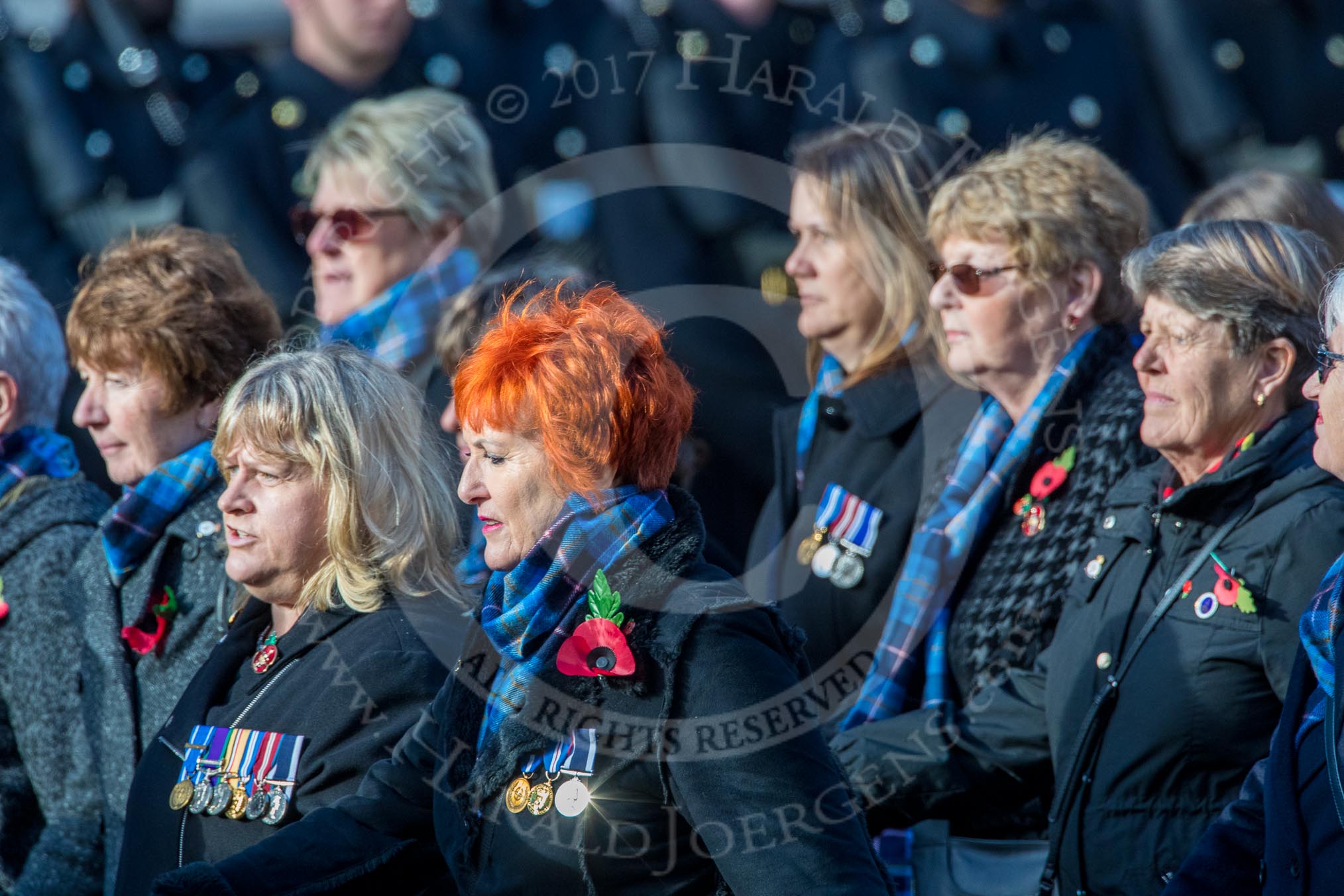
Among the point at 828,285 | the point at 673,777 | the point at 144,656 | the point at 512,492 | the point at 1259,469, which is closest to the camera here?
the point at 673,777

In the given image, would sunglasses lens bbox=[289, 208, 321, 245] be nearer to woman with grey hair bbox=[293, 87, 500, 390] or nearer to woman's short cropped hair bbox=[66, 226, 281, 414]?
woman with grey hair bbox=[293, 87, 500, 390]

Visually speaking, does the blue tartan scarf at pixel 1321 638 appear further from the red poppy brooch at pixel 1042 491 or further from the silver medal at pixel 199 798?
the silver medal at pixel 199 798

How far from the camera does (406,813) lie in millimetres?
2557

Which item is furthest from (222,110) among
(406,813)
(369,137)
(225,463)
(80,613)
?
(406,813)

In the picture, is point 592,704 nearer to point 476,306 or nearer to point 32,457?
point 476,306

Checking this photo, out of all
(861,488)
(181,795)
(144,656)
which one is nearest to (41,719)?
(144,656)

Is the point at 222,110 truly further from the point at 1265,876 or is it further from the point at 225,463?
the point at 1265,876

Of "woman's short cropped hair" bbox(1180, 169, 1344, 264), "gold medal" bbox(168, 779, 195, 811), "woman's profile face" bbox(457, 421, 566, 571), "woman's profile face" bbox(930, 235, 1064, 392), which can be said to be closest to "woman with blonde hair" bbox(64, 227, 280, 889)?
"gold medal" bbox(168, 779, 195, 811)

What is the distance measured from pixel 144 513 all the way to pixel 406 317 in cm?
101

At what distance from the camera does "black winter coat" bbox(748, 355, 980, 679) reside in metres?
3.61

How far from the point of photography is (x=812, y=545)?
3.74 metres

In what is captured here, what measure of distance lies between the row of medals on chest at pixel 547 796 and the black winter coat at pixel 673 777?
0.04ft

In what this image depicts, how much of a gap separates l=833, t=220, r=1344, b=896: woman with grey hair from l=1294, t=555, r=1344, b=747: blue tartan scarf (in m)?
0.31

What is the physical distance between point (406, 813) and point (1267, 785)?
1342mm
